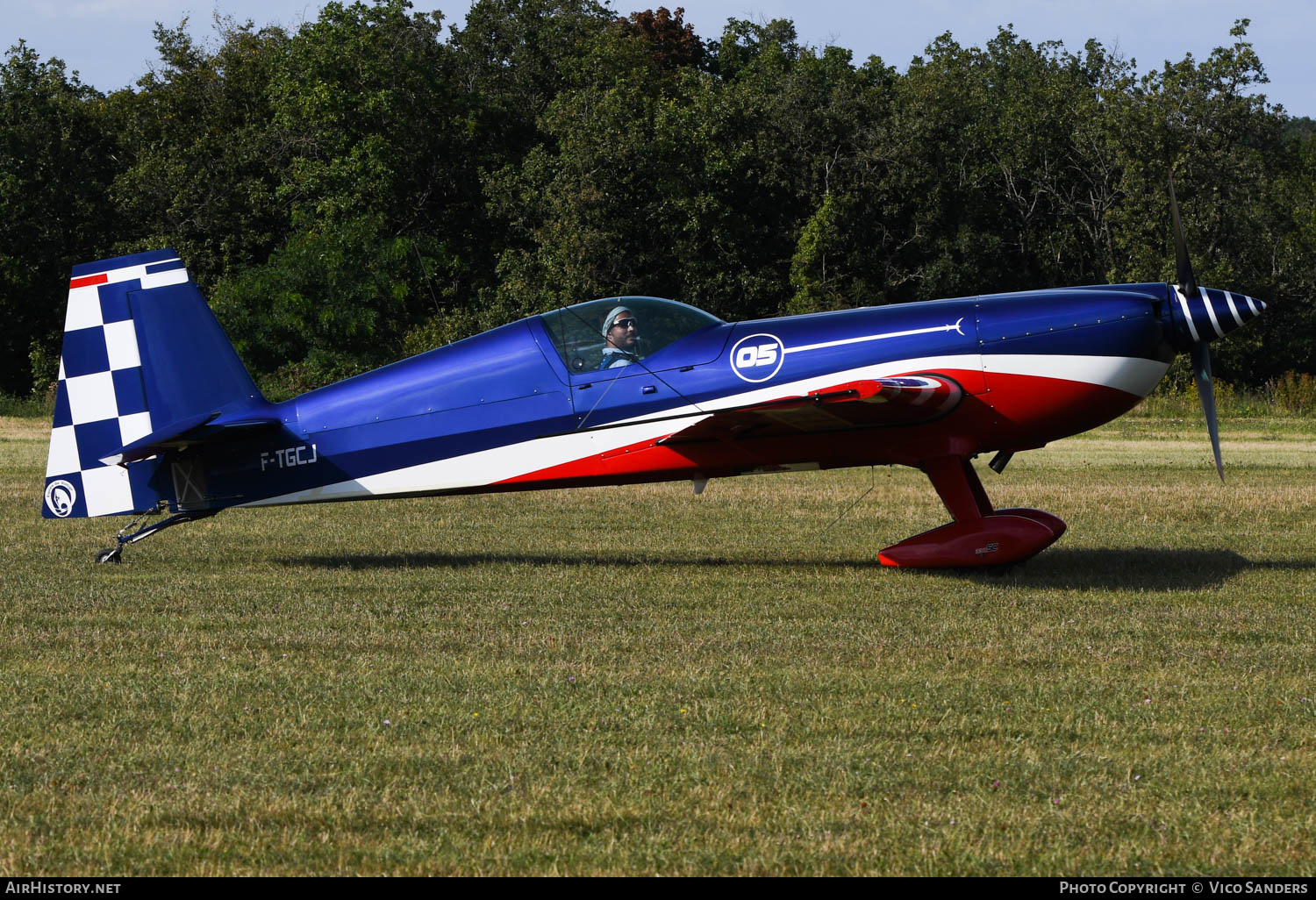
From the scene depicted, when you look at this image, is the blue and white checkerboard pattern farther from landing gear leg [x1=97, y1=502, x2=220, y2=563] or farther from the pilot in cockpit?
the pilot in cockpit

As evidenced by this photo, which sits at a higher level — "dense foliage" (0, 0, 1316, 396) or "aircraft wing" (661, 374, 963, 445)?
"dense foliage" (0, 0, 1316, 396)

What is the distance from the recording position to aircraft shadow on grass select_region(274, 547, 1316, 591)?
29.3ft

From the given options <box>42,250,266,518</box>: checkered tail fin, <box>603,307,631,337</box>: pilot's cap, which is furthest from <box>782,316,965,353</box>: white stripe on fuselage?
<box>42,250,266,518</box>: checkered tail fin

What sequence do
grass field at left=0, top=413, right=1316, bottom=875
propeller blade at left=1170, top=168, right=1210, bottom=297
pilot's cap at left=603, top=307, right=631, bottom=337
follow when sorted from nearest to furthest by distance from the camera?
grass field at left=0, top=413, right=1316, bottom=875 < propeller blade at left=1170, top=168, right=1210, bottom=297 < pilot's cap at left=603, top=307, right=631, bottom=337

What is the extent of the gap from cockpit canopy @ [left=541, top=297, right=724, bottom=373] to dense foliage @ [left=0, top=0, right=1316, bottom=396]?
23687 mm

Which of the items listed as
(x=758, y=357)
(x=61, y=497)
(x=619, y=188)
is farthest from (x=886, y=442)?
(x=619, y=188)

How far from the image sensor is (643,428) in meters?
9.22

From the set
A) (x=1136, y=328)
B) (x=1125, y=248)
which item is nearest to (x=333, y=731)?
(x=1136, y=328)

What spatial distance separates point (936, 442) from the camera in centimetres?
917

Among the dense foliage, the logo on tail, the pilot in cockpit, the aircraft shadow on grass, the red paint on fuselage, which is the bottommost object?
the aircraft shadow on grass

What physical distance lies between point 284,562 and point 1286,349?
126 ft

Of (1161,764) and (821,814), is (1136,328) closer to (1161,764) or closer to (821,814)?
(1161,764)

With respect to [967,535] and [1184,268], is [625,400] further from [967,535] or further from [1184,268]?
[1184,268]

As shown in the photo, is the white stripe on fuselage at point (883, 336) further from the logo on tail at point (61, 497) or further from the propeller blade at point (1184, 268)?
the logo on tail at point (61, 497)
